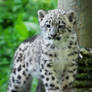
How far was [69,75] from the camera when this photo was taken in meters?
7.96

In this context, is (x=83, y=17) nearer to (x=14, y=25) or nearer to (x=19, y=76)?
(x=19, y=76)

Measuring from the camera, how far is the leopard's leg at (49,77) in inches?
308

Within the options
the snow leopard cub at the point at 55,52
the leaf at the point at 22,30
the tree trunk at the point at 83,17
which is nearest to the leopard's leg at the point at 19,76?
the snow leopard cub at the point at 55,52

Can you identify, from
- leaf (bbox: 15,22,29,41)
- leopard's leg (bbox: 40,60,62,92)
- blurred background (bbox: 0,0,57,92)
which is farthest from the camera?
leaf (bbox: 15,22,29,41)

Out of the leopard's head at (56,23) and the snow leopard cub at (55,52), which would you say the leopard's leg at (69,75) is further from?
the leopard's head at (56,23)

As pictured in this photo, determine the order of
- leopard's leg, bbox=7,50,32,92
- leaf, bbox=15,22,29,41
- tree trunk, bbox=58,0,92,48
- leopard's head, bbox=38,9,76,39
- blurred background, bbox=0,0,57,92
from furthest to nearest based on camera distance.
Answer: leaf, bbox=15,22,29,41 < blurred background, bbox=0,0,57,92 < tree trunk, bbox=58,0,92,48 < leopard's leg, bbox=7,50,32,92 < leopard's head, bbox=38,9,76,39

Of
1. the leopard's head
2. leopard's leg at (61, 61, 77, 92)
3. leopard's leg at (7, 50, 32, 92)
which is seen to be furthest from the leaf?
the leopard's head

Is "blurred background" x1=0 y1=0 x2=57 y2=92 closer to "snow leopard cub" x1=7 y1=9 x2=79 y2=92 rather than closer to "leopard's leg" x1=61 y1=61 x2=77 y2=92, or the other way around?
"snow leopard cub" x1=7 y1=9 x2=79 y2=92

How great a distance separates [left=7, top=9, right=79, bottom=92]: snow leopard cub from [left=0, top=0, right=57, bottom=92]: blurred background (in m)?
2.05

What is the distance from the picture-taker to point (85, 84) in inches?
342

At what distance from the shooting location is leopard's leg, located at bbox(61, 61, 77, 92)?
7914mm

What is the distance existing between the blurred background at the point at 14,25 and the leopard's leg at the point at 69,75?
2.22 meters

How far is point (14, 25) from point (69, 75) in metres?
5.31

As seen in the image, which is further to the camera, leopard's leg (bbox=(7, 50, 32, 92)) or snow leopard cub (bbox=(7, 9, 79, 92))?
leopard's leg (bbox=(7, 50, 32, 92))
